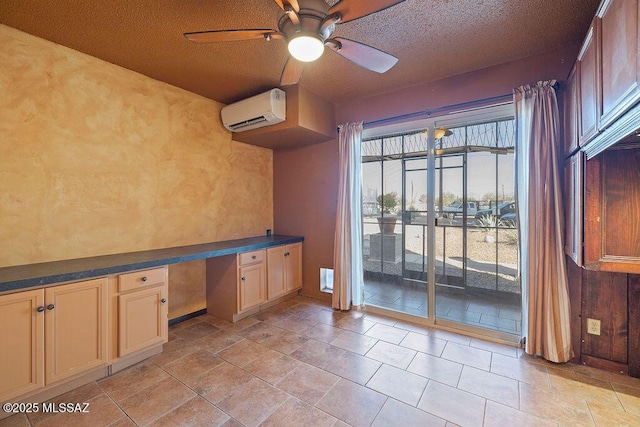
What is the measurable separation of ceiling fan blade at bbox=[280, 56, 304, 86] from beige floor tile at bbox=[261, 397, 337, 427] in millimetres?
2315

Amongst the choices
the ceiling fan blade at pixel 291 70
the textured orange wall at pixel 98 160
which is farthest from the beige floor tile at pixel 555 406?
the textured orange wall at pixel 98 160

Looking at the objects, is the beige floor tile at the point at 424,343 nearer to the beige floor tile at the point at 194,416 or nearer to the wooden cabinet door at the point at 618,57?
the beige floor tile at the point at 194,416

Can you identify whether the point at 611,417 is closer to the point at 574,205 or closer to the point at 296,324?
the point at 574,205

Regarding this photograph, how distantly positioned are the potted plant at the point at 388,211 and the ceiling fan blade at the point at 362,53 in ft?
5.60

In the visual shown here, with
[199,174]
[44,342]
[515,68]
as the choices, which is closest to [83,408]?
[44,342]

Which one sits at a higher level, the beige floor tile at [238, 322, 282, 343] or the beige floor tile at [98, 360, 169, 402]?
the beige floor tile at [238, 322, 282, 343]

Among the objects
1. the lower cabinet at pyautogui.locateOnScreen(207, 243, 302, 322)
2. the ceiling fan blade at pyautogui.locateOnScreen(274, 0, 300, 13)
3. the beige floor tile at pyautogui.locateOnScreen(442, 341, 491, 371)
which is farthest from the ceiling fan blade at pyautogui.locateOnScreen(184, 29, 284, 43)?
the beige floor tile at pyautogui.locateOnScreen(442, 341, 491, 371)

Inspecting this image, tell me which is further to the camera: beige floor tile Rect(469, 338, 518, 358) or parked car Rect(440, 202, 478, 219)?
parked car Rect(440, 202, 478, 219)

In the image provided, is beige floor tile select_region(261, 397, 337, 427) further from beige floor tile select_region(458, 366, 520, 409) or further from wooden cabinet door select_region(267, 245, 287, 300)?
wooden cabinet door select_region(267, 245, 287, 300)

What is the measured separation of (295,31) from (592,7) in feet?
6.61

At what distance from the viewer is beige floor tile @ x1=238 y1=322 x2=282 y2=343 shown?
2.71 metres

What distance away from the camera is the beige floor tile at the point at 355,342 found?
2.47 meters

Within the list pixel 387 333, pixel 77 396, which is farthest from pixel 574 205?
pixel 77 396

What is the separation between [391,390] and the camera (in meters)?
1.91
